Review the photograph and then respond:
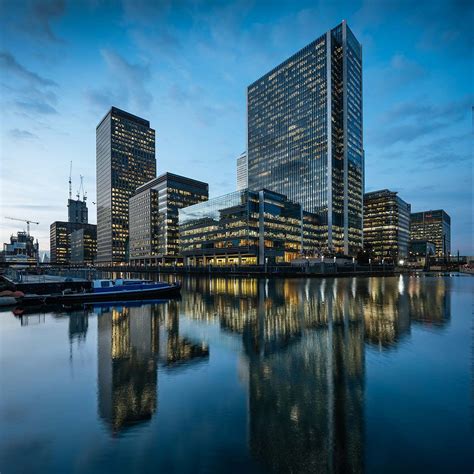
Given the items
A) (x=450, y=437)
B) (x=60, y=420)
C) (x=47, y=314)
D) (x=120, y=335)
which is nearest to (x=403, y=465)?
(x=450, y=437)

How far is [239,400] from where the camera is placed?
12422mm

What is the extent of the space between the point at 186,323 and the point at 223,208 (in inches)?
5058

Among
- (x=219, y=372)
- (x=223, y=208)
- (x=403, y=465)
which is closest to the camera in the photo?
(x=403, y=465)

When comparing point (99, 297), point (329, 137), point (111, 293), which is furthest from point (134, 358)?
point (329, 137)

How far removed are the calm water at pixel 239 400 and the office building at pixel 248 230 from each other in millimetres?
109560

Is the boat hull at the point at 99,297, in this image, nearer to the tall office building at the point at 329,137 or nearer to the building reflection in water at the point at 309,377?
the building reflection in water at the point at 309,377

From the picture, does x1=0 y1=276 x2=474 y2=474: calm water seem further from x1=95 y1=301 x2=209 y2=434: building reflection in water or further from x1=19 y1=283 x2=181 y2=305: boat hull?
x1=19 y1=283 x2=181 y2=305: boat hull

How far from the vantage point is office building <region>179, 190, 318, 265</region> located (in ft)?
476

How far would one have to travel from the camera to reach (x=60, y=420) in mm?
11219

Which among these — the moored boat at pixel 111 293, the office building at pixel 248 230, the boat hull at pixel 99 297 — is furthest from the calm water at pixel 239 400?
the office building at pixel 248 230

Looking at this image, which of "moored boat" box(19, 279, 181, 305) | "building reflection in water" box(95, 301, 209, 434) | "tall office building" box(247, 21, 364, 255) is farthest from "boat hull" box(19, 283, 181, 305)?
"tall office building" box(247, 21, 364, 255)

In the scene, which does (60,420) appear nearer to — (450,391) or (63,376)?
(63,376)

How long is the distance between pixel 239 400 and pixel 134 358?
8.77 meters

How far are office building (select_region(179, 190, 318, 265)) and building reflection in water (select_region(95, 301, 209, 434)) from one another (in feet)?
341
